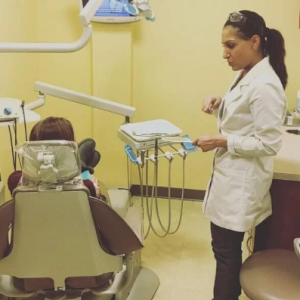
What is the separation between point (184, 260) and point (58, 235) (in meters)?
1.24

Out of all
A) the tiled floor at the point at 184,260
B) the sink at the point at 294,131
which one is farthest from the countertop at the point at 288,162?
the tiled floor at the point at 184,260

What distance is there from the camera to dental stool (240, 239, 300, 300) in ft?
4.89

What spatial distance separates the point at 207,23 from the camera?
3.08 m

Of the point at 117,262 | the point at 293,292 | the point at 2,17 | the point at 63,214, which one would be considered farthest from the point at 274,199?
the point at 2,17

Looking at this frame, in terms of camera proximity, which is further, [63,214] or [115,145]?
[115,145]

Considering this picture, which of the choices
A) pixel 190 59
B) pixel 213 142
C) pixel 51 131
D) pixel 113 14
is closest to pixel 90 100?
pixel 51 131

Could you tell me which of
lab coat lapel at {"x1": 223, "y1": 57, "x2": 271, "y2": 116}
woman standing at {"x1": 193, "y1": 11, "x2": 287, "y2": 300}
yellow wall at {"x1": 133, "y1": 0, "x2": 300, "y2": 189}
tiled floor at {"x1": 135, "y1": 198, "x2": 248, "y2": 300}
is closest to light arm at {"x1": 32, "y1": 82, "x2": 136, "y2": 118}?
woman standing at {"x1": 193, "y1": 11, "x2": 287, "y2": 300}

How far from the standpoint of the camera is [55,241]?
155 cm

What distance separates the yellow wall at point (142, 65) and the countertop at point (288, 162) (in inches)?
39.6

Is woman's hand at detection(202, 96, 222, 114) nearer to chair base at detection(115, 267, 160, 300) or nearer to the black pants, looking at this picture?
the black pants

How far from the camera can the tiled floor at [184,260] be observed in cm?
236

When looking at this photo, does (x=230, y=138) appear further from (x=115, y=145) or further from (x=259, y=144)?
(x=115, y=145)

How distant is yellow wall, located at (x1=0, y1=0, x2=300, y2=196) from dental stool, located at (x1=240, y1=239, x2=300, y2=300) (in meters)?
1.62

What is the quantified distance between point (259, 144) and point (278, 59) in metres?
0.32
